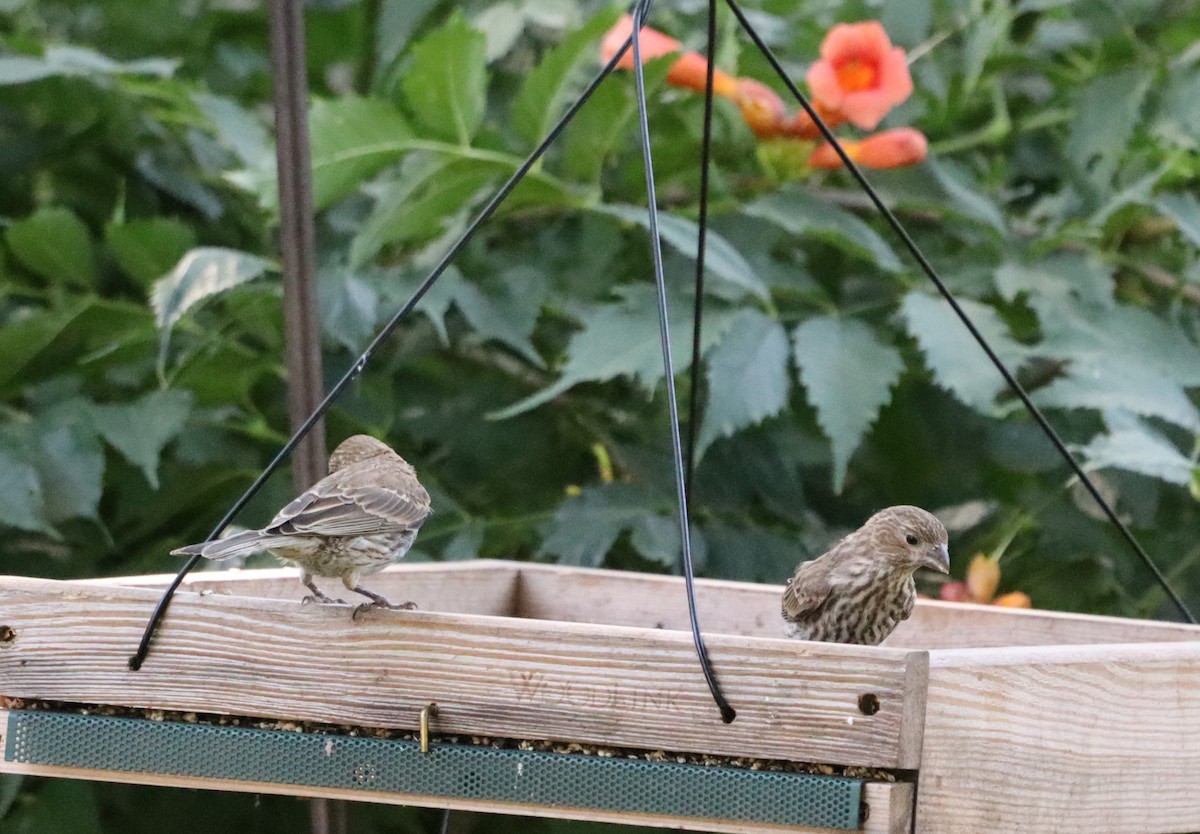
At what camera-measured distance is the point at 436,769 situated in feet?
6.20

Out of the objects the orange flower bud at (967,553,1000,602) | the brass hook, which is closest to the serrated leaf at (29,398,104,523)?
the brass hook

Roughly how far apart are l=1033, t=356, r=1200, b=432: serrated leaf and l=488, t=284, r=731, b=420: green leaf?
63 cm

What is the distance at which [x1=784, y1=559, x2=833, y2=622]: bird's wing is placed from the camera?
2.43 m

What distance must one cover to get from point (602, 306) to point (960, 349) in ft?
2.31

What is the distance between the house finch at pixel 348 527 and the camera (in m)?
2.14

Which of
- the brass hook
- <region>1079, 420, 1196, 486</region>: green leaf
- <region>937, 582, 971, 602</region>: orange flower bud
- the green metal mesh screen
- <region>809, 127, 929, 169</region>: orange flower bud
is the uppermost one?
<region>809, 127, 929, 169</region>: orange flower bud

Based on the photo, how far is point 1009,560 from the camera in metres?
3.21

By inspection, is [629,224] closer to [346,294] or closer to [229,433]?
[346,294]

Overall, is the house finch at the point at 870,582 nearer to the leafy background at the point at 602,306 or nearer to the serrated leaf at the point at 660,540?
the leafy background at the point at 602,306

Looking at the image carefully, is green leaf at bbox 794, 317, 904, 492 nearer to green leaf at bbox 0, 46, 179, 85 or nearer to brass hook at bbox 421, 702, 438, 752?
brass hook at bbox 421, 702, 438, 752

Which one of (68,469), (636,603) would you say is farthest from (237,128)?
(636,603)

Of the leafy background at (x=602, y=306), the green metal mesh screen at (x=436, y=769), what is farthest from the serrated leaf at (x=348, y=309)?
the green metal mesh screen at (x=436, y=769)

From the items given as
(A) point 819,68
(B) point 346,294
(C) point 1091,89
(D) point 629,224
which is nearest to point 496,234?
(D) point 629,224

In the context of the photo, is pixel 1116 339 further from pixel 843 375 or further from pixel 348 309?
pixel 348 309
